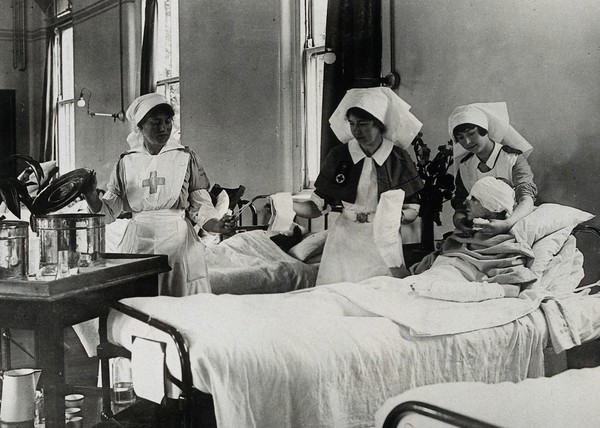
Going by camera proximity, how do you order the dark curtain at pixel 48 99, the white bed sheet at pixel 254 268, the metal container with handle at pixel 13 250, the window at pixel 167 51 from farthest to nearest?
1. the window at pixel 167 51
2. the white bed sheet at pixel 254 268
3. the dark curtain at pixel 48 99
4. the metal container with handle at pixel 13 250

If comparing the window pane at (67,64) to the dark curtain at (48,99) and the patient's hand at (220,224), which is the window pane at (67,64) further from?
the patient's hand at (220,224)

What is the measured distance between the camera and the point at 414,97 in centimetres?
394

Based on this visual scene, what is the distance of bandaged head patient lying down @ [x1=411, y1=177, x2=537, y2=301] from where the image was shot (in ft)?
9.81

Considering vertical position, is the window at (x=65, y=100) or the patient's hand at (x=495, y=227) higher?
the window at (x=65, y=100)

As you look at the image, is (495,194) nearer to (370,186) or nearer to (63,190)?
(370,186)

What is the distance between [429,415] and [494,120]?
85.5 inches

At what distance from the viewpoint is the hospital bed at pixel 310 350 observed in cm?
217

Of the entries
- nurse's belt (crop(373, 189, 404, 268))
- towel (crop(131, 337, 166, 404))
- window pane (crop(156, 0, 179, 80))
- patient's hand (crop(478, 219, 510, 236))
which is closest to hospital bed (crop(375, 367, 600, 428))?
towel (crop(131, 337, 166, 404))

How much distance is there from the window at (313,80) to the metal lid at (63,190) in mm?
1966

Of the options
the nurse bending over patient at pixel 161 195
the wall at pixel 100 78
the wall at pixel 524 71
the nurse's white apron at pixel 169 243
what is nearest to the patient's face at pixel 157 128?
the nurse bending over patient at pixel 161 195

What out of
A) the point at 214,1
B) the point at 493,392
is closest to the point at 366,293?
the point at 493,392

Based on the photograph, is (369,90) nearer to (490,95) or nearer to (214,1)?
(490,95)

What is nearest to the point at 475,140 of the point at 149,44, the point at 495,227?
the point at 495,227

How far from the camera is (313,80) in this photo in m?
4.61
